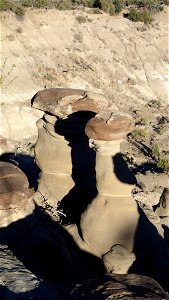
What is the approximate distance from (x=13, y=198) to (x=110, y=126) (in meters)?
1.88

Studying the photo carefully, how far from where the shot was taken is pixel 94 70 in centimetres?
2241

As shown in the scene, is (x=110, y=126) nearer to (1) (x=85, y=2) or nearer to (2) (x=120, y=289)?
(2) (x=120, y=289)

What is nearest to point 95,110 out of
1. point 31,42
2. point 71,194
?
point 71,194

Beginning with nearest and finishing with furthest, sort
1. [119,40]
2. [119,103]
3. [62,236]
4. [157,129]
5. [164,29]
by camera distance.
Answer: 1. [62,236]
2. [157,129]
3. [119,103]
4. [119,40]
5. [164,29]

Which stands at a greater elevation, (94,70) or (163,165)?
(163,165)

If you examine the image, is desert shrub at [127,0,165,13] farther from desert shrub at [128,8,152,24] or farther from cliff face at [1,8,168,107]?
cliff face at [1,8,168,107]

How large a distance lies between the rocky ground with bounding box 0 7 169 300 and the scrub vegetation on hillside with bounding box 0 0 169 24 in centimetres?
53

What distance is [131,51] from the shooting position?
82.0 feet

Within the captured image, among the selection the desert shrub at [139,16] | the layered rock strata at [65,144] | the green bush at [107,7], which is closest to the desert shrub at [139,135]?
the layered rock strata at [65,144]

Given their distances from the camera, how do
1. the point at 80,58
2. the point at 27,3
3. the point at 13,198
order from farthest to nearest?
the point at 27,3
the point at 80,58
the point at 13,198

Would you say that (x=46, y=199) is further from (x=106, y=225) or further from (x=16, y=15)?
(x=16, y=15)

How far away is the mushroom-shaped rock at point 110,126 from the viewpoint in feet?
19.2

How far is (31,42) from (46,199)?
15531 mm

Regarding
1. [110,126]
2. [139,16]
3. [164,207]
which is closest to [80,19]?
[139,16]
